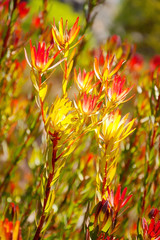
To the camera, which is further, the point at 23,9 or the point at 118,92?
the point at 23,9

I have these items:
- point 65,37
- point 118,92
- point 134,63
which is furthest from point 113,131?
point 134,63

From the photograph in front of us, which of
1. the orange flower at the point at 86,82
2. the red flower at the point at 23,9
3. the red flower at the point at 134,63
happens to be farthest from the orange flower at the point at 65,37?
the red flower at the point at 134,63

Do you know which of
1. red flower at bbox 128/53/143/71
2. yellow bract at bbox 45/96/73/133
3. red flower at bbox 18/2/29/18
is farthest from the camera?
red flower at bbox 128/53/143/71

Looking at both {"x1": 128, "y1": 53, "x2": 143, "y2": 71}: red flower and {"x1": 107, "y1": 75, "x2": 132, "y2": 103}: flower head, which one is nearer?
{"x1": 107, "y1": 75, "x2": 132, "y2": 103}: flower head

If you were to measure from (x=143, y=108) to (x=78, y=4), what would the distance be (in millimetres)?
14289

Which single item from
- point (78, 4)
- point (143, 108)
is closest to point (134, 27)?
point (78, 4)

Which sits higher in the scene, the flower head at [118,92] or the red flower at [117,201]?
the flower head at [118,92]

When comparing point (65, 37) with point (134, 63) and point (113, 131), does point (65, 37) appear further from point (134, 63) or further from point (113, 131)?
point (134, 63)

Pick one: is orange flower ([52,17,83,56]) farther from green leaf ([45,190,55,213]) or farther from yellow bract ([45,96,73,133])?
green leaf ([45,190,55,213])

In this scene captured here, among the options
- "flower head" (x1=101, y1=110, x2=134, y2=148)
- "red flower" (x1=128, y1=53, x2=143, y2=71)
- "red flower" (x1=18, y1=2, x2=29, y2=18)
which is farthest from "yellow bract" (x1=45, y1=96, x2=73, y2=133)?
"red flower" (x1=128, y1=53, x2=143, y2=71)

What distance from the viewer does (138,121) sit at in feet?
2.79

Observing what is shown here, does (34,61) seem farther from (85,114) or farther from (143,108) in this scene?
(143,108)

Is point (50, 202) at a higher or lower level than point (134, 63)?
higher

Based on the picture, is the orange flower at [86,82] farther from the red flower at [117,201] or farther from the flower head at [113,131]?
the red flower at [117,201]
